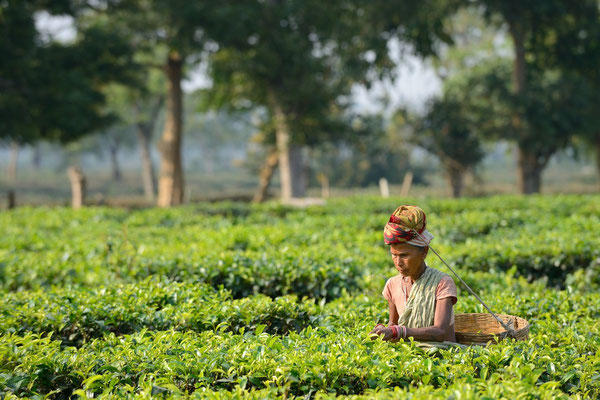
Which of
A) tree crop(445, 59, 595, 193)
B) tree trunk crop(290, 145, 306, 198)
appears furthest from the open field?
tree crop(445, 59, 595, 193)

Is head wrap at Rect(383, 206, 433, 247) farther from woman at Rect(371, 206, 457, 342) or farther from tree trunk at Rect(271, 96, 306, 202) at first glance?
tree trunk at Rect(271, 96, 306, 202)

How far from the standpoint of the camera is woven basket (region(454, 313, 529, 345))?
13.9 ft

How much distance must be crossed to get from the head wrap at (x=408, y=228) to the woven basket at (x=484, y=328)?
2.62 feet

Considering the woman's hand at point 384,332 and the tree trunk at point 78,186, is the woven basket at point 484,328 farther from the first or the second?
the tree trunk at point 78,186

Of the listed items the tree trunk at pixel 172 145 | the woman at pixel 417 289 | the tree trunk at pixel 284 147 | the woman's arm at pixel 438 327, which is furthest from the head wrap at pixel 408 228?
the tree trunk at pixel 172 145

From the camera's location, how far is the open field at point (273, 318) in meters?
3.68

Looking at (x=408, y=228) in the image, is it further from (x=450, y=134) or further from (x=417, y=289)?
(x=450, y=134)

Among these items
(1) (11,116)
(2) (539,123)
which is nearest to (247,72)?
(1) (11,116)

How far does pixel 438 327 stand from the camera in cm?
400

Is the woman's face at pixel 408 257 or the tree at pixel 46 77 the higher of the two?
the tree at pixel 46 77

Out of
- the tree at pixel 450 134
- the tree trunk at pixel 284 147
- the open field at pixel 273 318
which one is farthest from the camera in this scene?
the tree at pixel 450 134

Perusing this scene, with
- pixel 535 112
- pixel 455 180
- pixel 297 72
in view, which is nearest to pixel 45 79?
pixel 297 72

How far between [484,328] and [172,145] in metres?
19.9

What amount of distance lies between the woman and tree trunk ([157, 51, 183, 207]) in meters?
19.6
